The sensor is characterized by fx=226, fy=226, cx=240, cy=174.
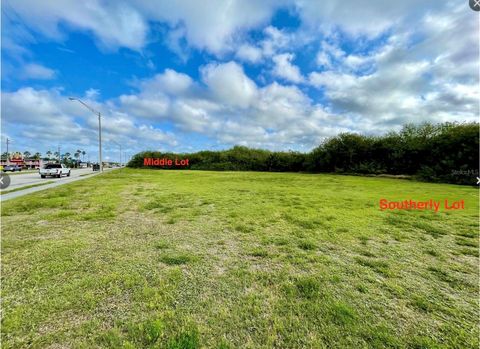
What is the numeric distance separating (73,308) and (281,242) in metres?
3.26

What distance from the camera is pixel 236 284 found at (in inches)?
113

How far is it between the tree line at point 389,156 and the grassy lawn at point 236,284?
20411mm

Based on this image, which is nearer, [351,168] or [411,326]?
[411,326]

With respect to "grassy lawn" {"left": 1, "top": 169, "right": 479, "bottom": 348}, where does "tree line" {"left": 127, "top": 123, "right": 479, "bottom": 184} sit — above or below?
above

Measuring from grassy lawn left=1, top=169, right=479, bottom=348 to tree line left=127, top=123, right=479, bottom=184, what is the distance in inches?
804

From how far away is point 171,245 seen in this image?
4164 millimetres

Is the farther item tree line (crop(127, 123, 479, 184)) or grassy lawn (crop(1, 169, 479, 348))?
tree line (crop(127, 123, 479, 184))

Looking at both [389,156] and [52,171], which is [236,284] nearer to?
[52,171]

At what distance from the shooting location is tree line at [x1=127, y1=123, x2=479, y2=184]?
20.0 meters

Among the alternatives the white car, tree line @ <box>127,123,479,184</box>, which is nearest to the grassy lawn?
the white car

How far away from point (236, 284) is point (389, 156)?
3074 cm

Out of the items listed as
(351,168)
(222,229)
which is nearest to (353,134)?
(351,168)

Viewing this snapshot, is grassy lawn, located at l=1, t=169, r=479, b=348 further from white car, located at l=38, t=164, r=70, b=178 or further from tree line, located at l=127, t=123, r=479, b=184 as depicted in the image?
tree line, located at l=127, t=123, r=479, b=184

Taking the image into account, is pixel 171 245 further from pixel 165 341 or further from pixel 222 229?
pixel 165 341
